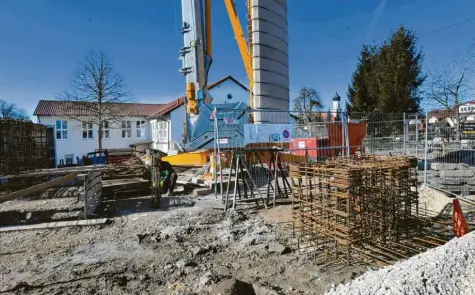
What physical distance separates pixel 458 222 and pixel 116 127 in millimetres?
32577

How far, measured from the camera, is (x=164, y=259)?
514 centimetres

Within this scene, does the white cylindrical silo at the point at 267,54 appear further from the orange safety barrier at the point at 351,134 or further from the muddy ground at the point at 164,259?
the muddy ground at the point at 164,259

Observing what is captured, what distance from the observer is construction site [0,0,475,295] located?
13.4 ft

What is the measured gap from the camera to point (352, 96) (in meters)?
27.7

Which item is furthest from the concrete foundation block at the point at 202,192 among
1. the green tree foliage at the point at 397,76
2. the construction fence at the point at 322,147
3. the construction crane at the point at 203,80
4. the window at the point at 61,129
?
the window at the point at 61,129

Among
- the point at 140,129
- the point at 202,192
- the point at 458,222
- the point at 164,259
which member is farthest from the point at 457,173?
the point at 140,129

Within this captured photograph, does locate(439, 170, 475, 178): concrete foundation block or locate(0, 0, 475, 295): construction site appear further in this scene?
locate(439, 170, 475, 178): concrete foundation block

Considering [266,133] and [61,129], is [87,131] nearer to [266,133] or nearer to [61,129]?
[61,129]

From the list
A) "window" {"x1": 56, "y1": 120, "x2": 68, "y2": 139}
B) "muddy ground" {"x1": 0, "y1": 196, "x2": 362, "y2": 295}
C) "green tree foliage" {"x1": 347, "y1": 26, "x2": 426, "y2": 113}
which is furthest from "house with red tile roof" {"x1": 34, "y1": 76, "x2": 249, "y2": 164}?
"muddy ground" {"x1": 0, "y1": 196, "x2": 362, "y2": 295}

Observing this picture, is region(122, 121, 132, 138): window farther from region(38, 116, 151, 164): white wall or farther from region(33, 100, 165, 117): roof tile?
region(33, 100, 165, 117): roof tile

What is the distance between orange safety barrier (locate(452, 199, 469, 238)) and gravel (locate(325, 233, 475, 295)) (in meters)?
1.80

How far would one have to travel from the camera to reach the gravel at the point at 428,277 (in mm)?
3128

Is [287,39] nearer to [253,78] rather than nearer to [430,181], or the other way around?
[253,78]

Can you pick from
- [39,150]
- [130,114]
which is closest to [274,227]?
[39,150]
